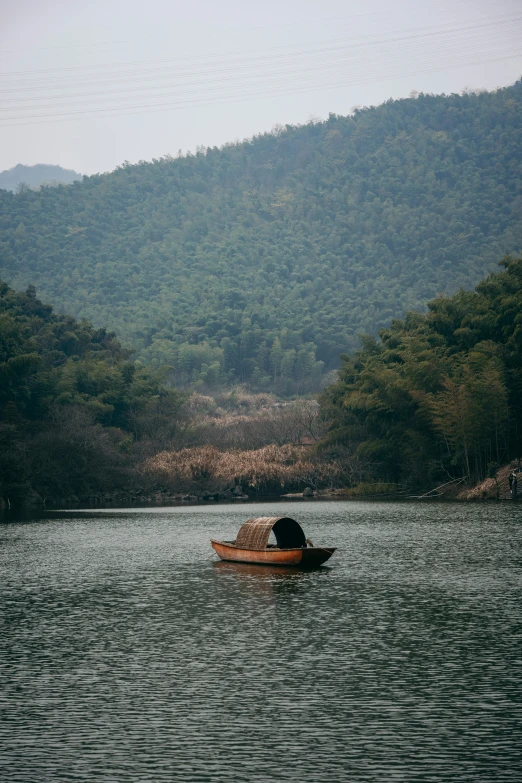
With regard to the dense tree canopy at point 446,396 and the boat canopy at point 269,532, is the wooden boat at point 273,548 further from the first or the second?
the dense tree canopy at point 446,396

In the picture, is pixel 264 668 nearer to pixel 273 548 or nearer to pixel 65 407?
pixel 273 548

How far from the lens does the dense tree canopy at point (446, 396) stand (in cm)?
5647

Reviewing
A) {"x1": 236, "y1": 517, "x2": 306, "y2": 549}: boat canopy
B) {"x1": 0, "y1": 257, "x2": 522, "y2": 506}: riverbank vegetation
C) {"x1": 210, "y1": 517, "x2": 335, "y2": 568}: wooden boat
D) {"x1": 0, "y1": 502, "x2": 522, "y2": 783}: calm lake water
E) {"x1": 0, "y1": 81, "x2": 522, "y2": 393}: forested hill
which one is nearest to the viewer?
{"x1": 0, "y1": 502, "x2": 522, "y2": 783}: calm lake water

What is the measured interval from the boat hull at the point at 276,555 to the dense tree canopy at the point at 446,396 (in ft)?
88.3

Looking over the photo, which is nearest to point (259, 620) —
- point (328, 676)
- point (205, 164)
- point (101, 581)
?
point (328, 676)

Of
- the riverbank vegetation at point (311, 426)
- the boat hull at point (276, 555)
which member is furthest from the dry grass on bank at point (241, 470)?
the boat hull at point (276, 555)

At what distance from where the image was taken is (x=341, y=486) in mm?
68188

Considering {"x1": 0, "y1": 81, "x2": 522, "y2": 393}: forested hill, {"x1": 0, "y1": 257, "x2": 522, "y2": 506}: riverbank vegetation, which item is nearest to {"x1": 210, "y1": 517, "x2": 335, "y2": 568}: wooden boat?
{"x1": 0, "y1": 257, "x2": 522, "y2": 506}: riverbank vegetation

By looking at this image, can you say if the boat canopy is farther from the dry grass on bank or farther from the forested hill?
the forested hill

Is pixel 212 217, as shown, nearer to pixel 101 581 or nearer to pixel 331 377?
pixel 331 377

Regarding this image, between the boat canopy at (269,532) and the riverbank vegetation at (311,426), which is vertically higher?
the riverbank vegetation at (311,426)

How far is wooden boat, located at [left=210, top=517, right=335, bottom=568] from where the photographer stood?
1169 inches

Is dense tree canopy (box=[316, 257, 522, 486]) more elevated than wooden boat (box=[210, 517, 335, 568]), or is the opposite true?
dense tree canopy (box=[316, 257, 522, 486])

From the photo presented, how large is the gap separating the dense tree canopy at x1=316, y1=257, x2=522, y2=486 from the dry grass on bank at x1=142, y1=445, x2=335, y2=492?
98.3 inches
